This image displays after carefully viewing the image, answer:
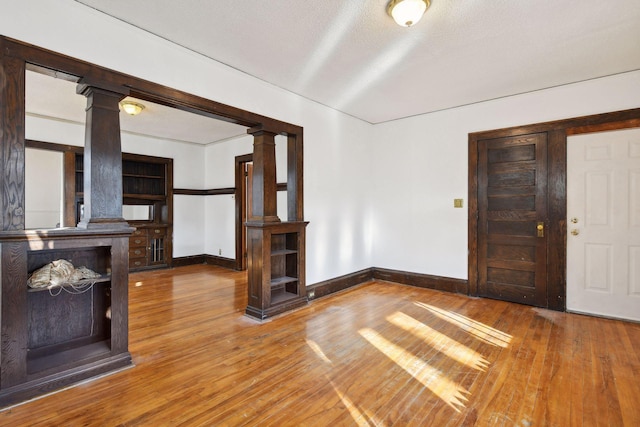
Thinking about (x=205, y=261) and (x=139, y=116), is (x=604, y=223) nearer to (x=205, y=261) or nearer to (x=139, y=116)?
(x=139, y=116)

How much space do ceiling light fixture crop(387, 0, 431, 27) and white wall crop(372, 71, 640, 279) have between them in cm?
253

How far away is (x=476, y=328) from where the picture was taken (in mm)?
3182

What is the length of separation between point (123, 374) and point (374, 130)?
15.4ft

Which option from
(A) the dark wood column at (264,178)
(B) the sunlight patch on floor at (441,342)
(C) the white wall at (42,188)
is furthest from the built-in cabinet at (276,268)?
(C) the white wall at (42,188)

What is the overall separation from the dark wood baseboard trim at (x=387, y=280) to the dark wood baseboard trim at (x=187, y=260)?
→ 3.73 m

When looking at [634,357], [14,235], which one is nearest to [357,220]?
[634,357]

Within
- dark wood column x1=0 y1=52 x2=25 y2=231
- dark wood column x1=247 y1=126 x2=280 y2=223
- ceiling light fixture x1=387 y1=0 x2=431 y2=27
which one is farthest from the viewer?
dark wood column x1=247 y1=126 x2=280 y2=223

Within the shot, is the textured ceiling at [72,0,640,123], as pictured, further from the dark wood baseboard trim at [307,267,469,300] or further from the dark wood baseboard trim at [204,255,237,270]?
the dark wood baseboard trim at [204,255,237,270]

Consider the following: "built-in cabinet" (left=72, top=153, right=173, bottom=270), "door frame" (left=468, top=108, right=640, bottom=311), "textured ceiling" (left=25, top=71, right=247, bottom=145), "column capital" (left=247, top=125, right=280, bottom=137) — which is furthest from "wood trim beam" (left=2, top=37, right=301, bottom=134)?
"built-in cabinet" (left=72, top=153, right=173, bottom=270)

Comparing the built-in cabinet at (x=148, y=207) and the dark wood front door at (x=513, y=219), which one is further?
the built-in cabinet at (x=148, y=207)

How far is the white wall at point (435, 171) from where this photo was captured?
3.83 metres

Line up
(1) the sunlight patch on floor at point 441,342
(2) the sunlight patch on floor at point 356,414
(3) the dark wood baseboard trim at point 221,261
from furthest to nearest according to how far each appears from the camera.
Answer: (3) the dark wood baseboard trim at point 221,261, (1) the sunlight patch on floor at point 441,342, (2) the sunlight patch on floor at point 356,414

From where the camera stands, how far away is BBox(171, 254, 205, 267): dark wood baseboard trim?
256 inches

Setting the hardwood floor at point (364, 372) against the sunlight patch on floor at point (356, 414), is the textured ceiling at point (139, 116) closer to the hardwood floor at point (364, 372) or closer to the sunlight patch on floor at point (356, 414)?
the hardwood floor at point (364, 372)
